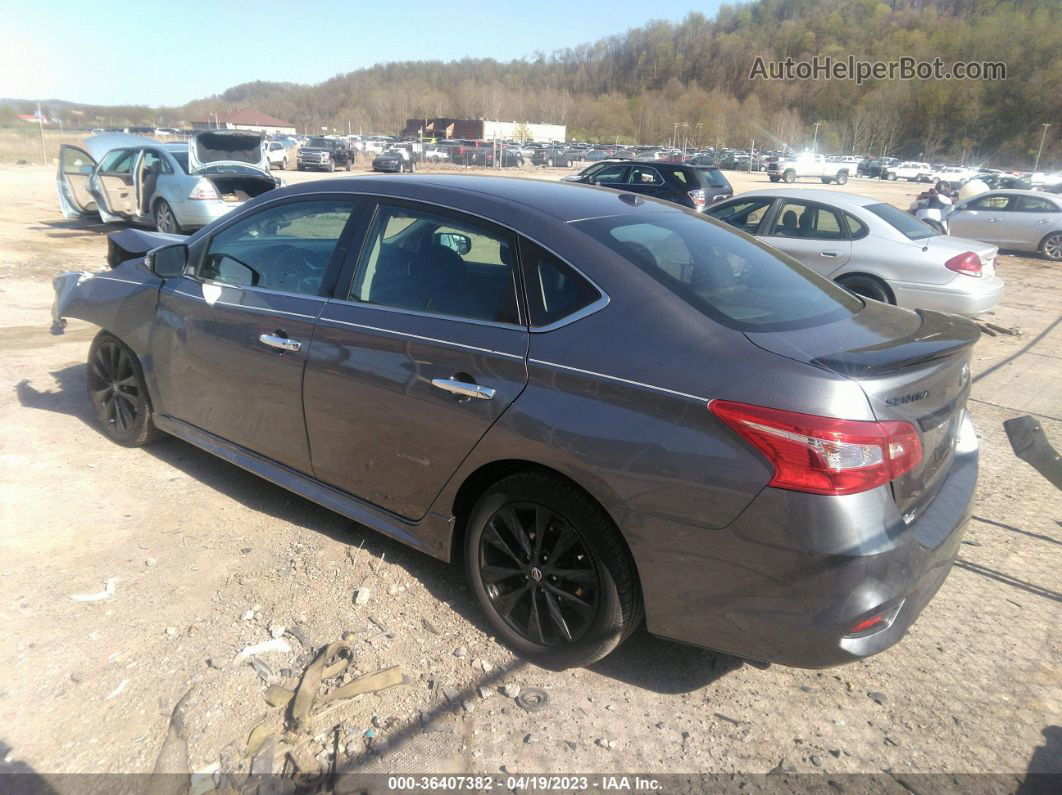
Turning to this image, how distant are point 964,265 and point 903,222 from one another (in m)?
0.92

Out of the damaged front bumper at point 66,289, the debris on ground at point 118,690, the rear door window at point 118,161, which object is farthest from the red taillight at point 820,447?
the rear door window at point 118,161

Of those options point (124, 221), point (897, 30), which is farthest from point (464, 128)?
point (124, 221)

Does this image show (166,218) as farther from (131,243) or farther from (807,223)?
(807,223)

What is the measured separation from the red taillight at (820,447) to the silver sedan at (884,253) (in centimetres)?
608

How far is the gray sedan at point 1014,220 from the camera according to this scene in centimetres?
1662

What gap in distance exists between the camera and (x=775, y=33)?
155 m

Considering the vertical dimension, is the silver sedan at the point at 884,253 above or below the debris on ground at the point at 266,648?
above

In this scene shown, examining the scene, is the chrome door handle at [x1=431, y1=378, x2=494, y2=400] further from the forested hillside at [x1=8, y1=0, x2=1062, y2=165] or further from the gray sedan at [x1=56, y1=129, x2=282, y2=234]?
the forested hillside at [x1=8, y1=0, x2=1062, y2=165]

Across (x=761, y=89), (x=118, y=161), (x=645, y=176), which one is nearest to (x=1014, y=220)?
(x=645, y=176)

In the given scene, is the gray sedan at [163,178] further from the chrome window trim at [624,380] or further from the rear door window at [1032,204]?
the rear door window at [1032,204]

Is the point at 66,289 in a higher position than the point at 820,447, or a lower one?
lower

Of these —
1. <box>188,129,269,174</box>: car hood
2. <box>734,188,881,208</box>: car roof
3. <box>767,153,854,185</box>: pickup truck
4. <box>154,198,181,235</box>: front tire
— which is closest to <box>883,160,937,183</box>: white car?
<box>767,153,854,185</box>: pickup truck

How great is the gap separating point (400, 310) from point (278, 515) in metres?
1.50

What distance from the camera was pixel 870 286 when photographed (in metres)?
8.58
